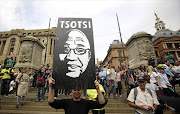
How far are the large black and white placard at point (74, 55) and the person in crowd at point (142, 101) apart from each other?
1425mm

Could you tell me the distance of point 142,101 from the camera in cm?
237

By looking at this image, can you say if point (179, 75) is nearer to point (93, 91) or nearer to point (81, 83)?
point (93, 91)

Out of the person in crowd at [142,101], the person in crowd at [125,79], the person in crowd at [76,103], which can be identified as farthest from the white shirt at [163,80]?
the person in crowd at [76,103]

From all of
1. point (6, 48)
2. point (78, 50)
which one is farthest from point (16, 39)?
point (78, 50)

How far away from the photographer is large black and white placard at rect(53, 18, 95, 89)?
176 cm

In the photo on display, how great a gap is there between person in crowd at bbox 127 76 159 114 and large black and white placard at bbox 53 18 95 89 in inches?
56.1

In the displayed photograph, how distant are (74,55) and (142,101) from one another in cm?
200

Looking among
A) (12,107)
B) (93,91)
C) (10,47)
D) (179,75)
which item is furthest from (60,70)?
(10,47)

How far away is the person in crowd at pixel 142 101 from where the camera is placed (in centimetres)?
226

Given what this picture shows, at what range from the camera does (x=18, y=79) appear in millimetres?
4898

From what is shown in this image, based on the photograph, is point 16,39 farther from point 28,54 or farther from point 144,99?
point 144,99

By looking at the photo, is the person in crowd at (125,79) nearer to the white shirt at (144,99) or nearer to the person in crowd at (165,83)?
the person in crowd at (165,83)

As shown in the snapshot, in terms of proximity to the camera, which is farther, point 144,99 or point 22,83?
point 22,83

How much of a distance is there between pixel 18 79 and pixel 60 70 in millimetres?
4466
